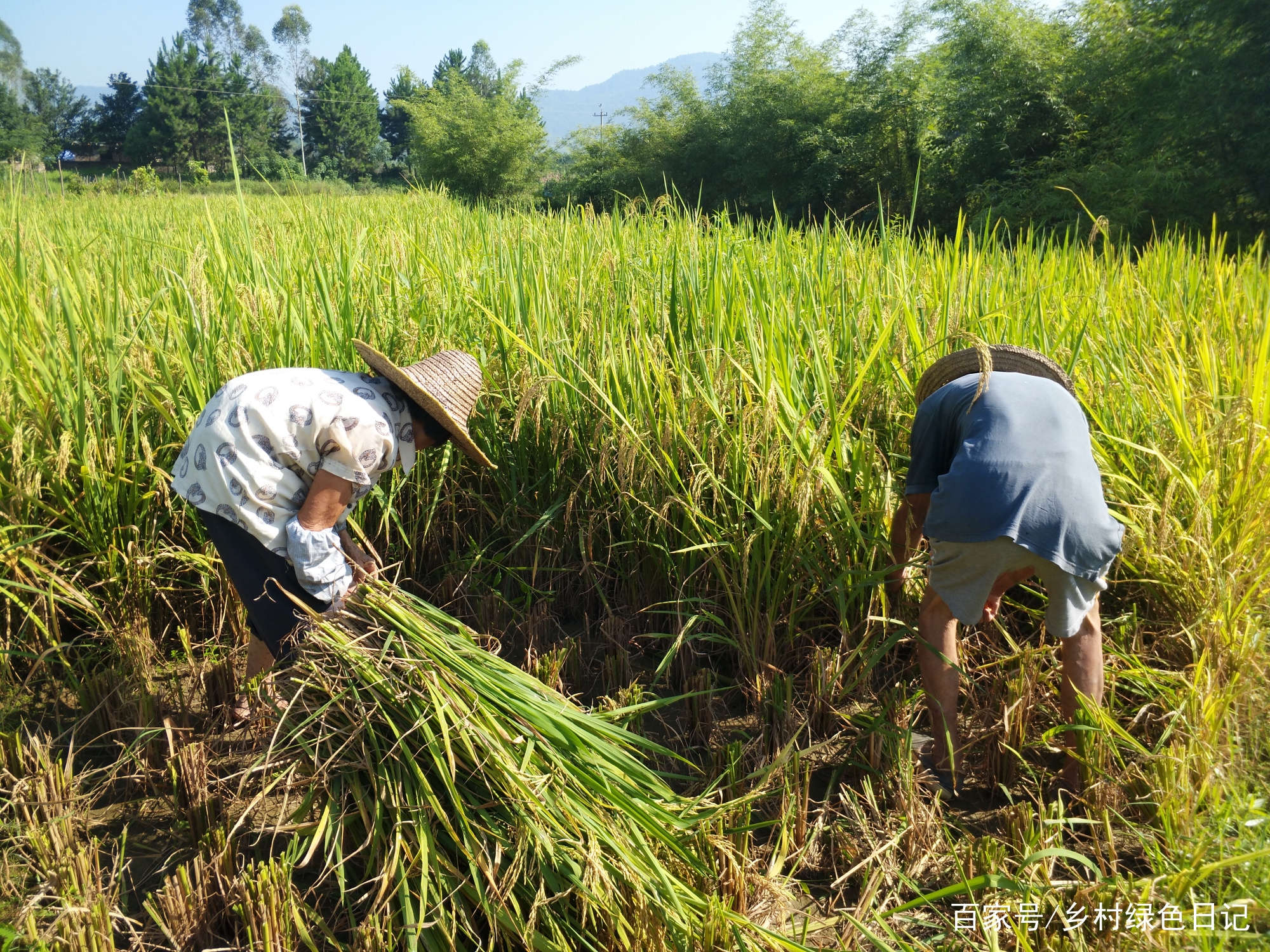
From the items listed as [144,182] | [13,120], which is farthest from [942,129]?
[13,120]

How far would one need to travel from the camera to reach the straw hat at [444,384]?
1859 mm

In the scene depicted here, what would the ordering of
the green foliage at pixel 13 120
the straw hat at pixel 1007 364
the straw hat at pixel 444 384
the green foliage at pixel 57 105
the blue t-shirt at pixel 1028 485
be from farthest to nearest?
1. the green foliage at pixel 57 105
2. the green foliage at pixel 13 120
3. the straw hat at pixel 1007 364
4. the straw hat at pixel 444 384
5. the blue t-shirt at pixel 1028 485

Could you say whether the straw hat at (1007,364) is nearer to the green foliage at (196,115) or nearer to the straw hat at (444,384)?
the straw hat at (444,384)

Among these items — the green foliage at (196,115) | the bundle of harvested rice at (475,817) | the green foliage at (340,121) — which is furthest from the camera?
the green foliage at (340,121)

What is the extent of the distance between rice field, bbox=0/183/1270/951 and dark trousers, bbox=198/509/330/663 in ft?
0.84

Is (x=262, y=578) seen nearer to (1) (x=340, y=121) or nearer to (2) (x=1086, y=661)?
(2) (x=1086, y=661)

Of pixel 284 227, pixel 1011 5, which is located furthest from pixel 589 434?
pixel 1011 5

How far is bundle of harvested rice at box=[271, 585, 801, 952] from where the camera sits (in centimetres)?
146

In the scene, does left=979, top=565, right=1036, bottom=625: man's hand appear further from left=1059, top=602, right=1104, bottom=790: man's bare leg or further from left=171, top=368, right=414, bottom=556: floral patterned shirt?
left=171, top=368, right=414, bottom=556: floral patterned shirt

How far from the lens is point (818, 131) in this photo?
13.8 meters

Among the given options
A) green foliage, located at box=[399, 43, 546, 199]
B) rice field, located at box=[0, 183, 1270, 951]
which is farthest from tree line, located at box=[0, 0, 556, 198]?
rice field, located at box=[0, 183, 1270, 951]

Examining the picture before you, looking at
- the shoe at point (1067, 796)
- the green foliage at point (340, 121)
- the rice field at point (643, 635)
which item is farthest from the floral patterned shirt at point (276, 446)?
the green foliage at point (340, 121)

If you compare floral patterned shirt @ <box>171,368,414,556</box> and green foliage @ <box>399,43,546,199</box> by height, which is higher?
green foliage @ <box>399,43,546,199</box>

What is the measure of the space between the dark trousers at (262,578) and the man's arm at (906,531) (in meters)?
1.49
